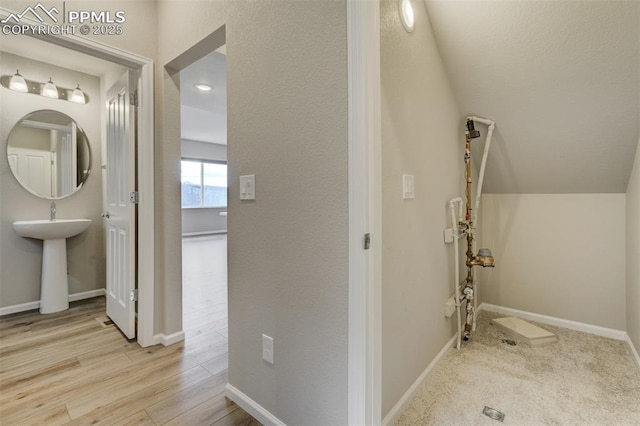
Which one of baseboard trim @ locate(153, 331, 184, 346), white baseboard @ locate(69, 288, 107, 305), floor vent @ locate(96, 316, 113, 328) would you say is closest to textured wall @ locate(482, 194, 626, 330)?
baseboard trim @ locate(153, 331, 184, 346)

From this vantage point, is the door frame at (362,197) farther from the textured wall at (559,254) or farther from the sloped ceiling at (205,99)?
the textured wall at (559,254)

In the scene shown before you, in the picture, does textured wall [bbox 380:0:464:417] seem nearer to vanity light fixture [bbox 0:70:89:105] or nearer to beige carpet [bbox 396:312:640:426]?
beige carpet [bbox 396:312:640:426]

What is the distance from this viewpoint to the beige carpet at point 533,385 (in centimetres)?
148

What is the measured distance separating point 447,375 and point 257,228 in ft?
4.77

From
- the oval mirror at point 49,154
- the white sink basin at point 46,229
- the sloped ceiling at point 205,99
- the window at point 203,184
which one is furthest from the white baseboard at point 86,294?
the window at point 203,184

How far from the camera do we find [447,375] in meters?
1.83

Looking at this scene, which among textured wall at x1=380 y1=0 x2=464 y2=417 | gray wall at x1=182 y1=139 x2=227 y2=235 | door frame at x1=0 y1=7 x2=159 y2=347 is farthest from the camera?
gray wall at x1=182 y1=139 x2=227 y2=235

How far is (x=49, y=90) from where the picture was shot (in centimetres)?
297

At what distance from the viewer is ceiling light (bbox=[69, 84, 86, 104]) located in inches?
124

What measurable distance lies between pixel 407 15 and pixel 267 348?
1750 mm

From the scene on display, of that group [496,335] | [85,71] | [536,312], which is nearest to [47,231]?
[85,71]

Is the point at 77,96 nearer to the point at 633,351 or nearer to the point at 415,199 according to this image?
the point at 415,199

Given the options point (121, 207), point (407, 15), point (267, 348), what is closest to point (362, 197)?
point (267, 348)

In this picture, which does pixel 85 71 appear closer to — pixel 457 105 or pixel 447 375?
pixel 457 105
